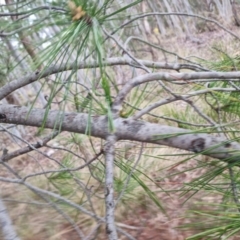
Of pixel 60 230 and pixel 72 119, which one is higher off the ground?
pixel 72 119

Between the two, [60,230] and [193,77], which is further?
[60,230]

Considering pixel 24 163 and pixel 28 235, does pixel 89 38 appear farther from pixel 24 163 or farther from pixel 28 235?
pixel 24 163

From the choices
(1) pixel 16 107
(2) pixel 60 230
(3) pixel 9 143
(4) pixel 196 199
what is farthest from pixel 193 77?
(3) pixel 9 143

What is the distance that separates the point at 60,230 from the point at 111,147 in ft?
4.57

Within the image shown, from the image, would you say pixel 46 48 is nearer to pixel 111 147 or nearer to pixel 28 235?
pixel 111 147

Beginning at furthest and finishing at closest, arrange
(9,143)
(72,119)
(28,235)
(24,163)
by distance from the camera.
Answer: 1. (9,143)
2. (24,163)
3. (28,235)
4. (72,119)

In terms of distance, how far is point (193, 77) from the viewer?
988 millimetres

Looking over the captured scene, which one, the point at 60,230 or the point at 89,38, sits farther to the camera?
the point at 60,230

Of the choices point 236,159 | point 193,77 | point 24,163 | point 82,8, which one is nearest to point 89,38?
point 82,8

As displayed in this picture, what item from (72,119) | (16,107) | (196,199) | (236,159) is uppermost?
(16,107)

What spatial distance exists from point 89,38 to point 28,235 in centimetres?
153

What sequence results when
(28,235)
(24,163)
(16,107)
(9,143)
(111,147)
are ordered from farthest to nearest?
(9,143) < (24,163) < (28,235) < (16,107) < (111,147)

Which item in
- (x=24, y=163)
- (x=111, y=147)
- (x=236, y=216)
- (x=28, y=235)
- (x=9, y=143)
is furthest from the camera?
(x=9, y=143)

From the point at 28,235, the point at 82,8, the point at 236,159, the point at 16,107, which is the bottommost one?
the point at 28,235
